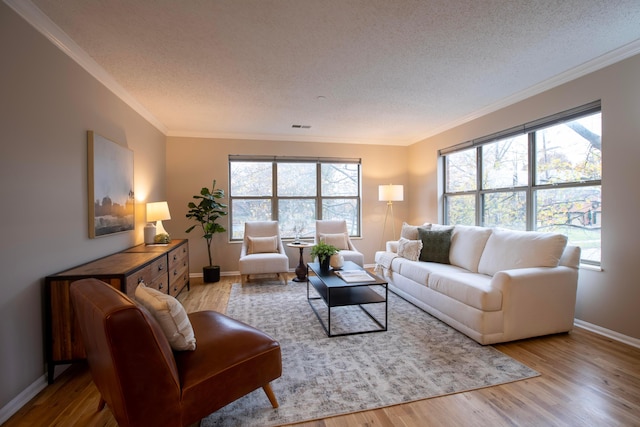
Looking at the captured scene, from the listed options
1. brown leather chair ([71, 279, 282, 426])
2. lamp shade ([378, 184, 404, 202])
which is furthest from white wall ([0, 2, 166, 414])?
lamp shade ([378, 184, 404, 202])

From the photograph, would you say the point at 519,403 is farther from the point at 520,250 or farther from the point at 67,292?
the point at 67,292

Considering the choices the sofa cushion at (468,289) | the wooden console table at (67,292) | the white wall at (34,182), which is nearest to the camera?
the white wall at (34,182)

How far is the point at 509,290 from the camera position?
2.44 m

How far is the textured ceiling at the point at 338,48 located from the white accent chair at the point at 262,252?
192cm

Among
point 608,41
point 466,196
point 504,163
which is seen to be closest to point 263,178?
point 466,196

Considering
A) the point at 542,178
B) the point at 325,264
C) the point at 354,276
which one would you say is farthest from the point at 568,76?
the point at 325,264

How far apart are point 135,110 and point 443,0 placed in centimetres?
349

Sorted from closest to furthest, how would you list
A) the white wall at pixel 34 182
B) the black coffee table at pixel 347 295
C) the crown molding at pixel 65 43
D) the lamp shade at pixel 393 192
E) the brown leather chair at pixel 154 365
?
the brown leather chair at pixel 154 365, the white wall at pixel 34 182, the crown molding at pixel 65 43, the black coffee table at pixel 347 295, the lamp shade at pixel 393 192

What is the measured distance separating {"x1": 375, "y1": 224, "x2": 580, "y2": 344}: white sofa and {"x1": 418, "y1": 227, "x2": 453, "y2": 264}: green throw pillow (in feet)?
1.37

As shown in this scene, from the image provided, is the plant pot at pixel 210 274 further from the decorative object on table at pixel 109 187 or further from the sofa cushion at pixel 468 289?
the sofa cushion at pixel 468 289

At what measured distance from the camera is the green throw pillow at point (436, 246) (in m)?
3.73

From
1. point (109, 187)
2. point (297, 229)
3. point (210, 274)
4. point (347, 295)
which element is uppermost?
point (109, 187)

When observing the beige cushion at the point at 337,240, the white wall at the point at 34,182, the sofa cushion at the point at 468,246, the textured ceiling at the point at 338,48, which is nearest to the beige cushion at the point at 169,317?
the white wall at the point at 34,182

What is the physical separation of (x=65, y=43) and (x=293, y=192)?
361 cm
